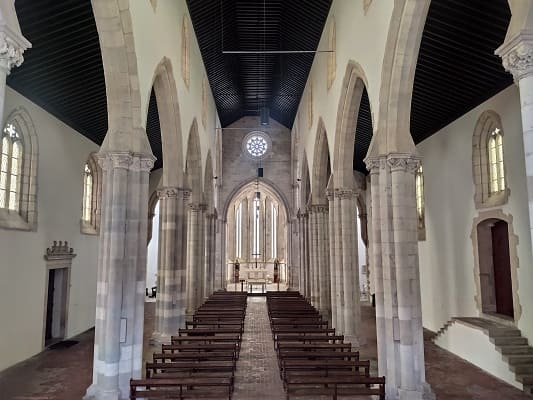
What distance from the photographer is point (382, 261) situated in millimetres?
9289

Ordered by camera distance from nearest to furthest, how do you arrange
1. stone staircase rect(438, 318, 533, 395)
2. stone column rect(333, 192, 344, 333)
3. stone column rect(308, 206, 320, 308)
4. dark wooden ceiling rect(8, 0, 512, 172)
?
dark wooden ceiling rect(8, 0, 512, 172), stone staircase rect(438, 318, 533, 395), stone column rect(333, 192, 344, 333), stone column rect(308, 206, 320, 308)

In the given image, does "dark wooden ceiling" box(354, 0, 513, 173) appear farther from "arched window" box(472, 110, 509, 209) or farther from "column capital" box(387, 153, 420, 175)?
"column capital" box(387, 153, 420, 175)

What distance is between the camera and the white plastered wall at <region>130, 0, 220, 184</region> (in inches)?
365

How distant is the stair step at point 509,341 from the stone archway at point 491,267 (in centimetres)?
130

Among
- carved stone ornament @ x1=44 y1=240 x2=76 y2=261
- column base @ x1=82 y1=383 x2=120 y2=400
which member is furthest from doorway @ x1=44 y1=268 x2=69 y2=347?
column base @ x1=82 y1=383 x2=120 y2=400

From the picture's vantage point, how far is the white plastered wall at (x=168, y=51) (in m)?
9.27

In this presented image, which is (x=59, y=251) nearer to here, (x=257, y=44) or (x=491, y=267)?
(x=257, y=44)

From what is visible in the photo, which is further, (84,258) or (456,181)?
(84,258)

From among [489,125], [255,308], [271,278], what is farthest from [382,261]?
[271,278]

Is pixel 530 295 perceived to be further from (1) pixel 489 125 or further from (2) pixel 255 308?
(2) pixel 255 308

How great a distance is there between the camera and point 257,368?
1112 centimetres

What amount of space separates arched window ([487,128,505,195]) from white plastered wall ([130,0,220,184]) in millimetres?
9255

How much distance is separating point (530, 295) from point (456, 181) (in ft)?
15.2

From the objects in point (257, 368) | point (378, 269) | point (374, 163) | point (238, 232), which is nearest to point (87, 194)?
point (257, 368)
